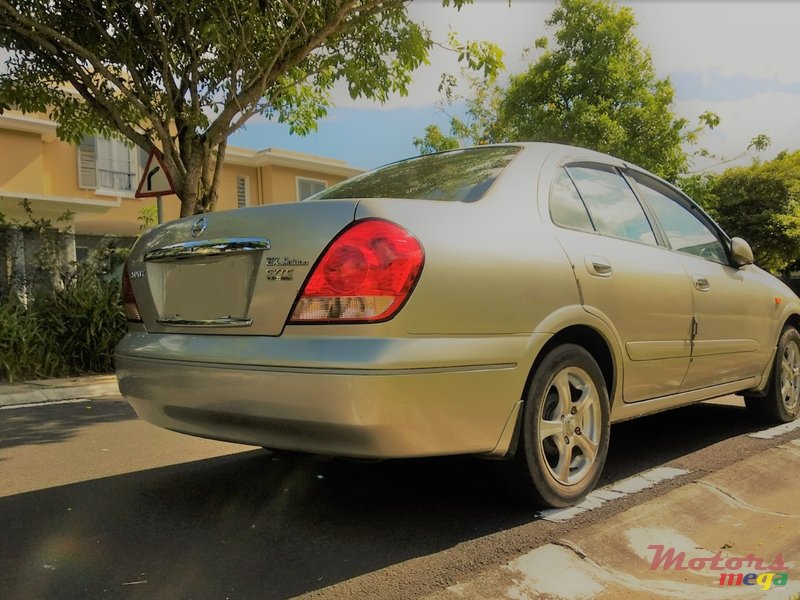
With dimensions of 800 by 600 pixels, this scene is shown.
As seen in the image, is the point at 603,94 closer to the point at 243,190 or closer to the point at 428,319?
the point at 243,190

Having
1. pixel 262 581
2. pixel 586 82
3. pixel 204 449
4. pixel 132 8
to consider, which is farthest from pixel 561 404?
pixel 586 82

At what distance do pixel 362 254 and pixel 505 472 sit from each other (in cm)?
111

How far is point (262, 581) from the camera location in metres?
2.32

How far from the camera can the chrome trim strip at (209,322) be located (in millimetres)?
2599

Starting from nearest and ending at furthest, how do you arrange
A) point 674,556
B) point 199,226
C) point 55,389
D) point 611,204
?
1. point 674,556
2. point 199,226
3. point 611,204
4. point 55,389

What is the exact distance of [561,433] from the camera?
2.94 meters

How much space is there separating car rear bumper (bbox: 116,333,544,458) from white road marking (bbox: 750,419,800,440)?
2567mm

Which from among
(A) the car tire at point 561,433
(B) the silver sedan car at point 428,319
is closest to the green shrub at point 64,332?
(B) the silver sedan car at point 428,319

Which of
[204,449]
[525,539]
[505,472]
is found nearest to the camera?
[525,539]

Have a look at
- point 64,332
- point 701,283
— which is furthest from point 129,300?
point 64,332

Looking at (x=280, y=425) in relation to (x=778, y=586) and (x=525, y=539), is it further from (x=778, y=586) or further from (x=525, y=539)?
(x=778, y=586)

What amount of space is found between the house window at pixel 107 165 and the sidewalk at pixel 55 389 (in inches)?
433

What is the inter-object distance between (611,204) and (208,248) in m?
2.05

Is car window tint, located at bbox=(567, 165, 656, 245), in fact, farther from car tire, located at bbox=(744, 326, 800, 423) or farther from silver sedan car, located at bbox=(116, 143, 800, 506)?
car tire, located at bbox=(744, 326, 800, 423)
